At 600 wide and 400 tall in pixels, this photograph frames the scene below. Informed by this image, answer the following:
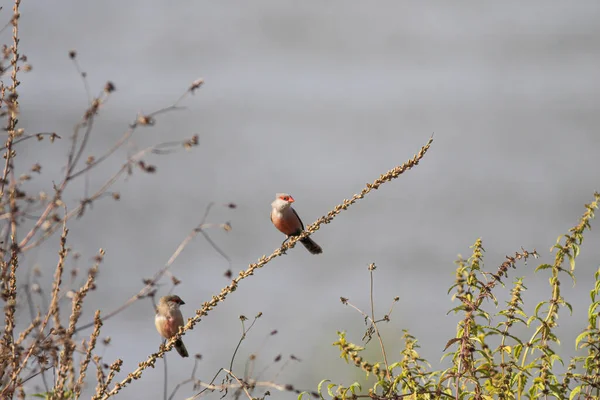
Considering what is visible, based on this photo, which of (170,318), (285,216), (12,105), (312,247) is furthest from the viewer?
(285,216)

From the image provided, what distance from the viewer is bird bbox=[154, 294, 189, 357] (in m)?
4.95

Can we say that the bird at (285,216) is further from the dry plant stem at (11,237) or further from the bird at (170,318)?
the dry plant stem at (11,237)

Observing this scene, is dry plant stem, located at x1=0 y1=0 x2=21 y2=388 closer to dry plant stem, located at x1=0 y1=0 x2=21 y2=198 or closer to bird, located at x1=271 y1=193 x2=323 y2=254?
dry plant stem, located at x1=0 y1=0 x2=21 y2=198

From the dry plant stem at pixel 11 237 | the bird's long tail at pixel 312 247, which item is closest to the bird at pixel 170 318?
the bird's long tail at pixel 312 247

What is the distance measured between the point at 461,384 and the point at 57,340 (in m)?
1.63

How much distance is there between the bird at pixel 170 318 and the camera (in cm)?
495

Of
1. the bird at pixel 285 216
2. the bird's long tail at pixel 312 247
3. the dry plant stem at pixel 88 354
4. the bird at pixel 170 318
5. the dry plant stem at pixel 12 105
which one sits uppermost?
the bird at pixel 285 216

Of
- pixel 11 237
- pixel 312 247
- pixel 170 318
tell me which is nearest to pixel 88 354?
pixel 11 237

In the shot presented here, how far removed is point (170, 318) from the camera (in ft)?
16.5

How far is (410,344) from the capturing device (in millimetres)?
3252

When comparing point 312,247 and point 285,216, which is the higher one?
point 285,216

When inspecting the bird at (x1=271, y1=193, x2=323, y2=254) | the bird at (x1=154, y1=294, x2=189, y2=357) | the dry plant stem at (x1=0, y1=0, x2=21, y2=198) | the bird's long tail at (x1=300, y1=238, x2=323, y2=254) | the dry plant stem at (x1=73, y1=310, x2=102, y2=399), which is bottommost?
the dry plant stem at (x1=73, y1=310, x2=102, y2=399)

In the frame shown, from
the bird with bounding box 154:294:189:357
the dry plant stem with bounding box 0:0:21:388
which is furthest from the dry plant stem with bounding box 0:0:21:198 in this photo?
the bird with bounding box 154:294:189:357

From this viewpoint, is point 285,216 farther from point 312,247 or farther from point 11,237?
point 11,237
